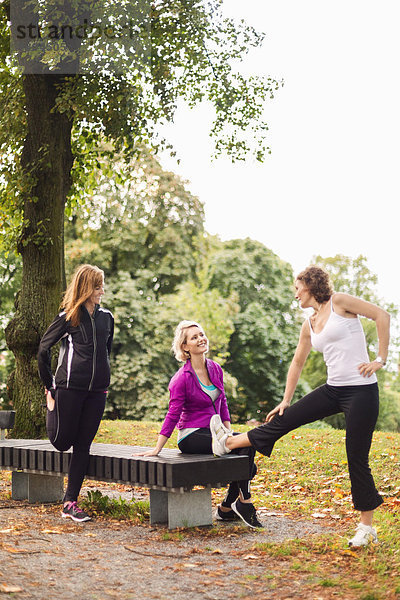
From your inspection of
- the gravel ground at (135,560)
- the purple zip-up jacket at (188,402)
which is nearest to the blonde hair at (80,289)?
the purple zip-up jacket at (188,402)

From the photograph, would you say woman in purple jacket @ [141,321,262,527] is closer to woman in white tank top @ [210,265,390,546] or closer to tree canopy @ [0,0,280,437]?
woman in white tank top @ [210,265,390,546]

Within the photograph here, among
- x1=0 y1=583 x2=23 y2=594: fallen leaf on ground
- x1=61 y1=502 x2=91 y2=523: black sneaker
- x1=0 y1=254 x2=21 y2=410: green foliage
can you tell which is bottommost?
x1=61 y1=502 x2=91 y2=523: black sneaker

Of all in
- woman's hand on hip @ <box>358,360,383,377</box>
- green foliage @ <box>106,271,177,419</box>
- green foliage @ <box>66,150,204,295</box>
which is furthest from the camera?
green foliage @ <box>66,150,204,295</box>

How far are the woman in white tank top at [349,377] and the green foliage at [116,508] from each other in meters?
1.78

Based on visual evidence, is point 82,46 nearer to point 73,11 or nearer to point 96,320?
point 73,11

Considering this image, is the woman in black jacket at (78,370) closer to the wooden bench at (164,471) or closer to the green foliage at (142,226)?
the wooden bench at (164,471)

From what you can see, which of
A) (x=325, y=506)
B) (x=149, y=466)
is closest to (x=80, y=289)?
(x=149, y=466)

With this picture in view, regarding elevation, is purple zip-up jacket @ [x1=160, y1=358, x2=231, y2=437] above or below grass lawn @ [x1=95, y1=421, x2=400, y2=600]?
above

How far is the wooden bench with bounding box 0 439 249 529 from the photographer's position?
5.70 meters

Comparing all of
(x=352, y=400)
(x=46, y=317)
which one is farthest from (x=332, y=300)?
(x=46, y=317)

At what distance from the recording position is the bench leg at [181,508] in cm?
594

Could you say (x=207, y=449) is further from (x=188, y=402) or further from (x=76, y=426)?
(x=76, y=426)

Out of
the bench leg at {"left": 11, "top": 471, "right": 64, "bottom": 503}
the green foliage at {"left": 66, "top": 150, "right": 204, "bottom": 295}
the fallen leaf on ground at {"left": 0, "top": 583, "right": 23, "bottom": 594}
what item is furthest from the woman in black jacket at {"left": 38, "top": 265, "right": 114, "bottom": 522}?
the green foliage at {"left": 66, "top": 150, "right": 204, "bottom": 295}

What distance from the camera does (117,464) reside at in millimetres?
6164
